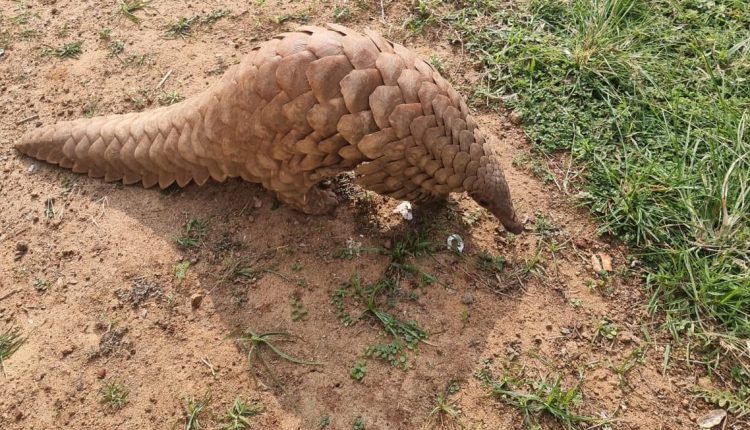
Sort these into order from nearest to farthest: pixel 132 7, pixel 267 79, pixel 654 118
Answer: pixel 267 79 < pixel 654 118 < pixel 132 7

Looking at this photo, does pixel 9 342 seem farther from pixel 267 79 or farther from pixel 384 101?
pixel 384 101

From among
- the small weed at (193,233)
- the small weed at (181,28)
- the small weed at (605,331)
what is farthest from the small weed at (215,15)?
the small weed at (605,331)

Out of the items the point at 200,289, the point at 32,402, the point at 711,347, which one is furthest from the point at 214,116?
the point at 711,347

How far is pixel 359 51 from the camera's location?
255 cm

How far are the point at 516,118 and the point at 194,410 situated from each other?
2.68 metres

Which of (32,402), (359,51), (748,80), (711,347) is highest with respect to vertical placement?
(359,51)

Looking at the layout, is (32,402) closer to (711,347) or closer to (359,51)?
(359,51)

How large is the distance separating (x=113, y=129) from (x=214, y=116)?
0.94 meters

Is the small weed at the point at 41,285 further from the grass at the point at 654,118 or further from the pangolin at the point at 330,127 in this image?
the grass at the point at 654,118

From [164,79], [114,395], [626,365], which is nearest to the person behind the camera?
[114,395]

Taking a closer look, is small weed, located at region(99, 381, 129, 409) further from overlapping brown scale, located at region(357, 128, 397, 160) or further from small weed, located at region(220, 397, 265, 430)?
overlapping brown scale, located at region(357, 128, 397, 160)

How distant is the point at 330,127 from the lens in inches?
103

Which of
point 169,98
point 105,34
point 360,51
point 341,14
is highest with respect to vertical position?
point 360,51

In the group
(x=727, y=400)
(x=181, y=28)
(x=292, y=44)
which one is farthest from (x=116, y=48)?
(x=727, y=400)
